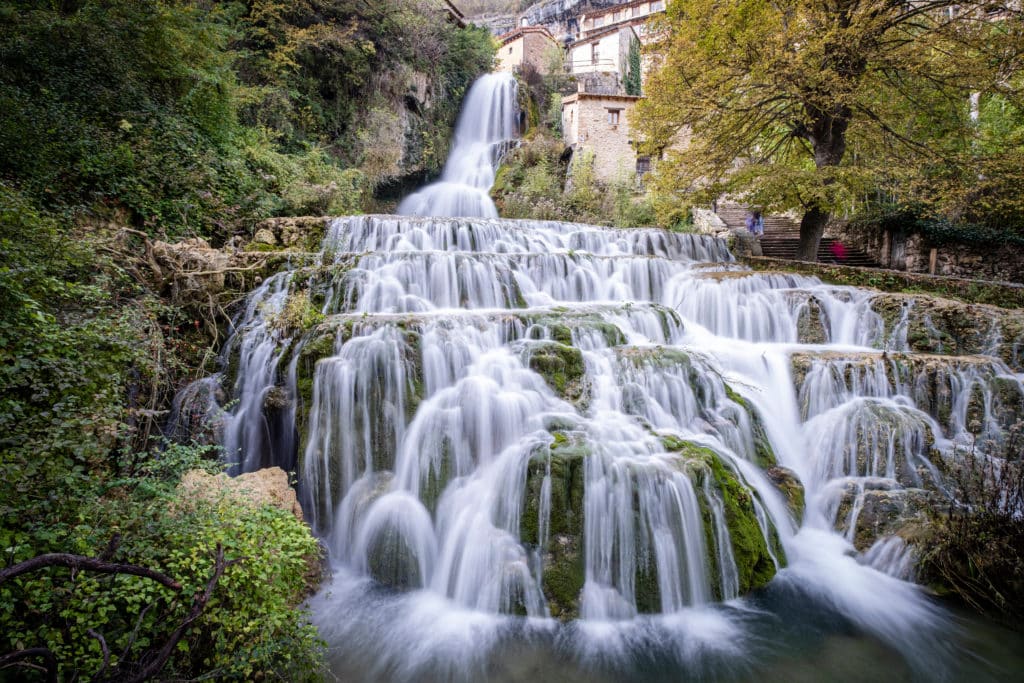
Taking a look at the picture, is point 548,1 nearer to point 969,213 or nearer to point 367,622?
point 969,213

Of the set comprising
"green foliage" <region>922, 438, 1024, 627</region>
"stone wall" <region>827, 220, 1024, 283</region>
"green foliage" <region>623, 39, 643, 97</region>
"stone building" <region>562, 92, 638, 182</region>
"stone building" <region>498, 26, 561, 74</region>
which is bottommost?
"green foliage" <region>922, 438, 1024, 627</region>

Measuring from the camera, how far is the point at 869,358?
22.6 ft

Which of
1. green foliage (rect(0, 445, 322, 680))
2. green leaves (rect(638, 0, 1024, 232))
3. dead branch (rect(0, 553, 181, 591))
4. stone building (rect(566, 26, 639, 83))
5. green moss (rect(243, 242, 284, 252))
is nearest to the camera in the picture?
dead branch (rect(0, 553, 181, 591))

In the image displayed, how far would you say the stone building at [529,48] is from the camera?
29.9m

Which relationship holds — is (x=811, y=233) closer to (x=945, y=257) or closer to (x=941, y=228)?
(x=941, y=228)

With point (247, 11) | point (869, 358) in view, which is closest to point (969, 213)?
point (869, 358)

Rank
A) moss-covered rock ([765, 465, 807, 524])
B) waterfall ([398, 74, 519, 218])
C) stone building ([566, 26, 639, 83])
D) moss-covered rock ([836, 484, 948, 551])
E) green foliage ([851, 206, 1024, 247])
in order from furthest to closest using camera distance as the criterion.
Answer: stone building ([566, 26, 639, 83]) < waterfall ([398, 74, 519, 218]) < green foliage ([851, 206, 1024, 247]) < moss-covered rock ([765, 465, 807, 524]) < moss-covered rock ([836, 484, 948, 551])

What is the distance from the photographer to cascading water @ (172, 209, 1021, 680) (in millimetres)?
4352

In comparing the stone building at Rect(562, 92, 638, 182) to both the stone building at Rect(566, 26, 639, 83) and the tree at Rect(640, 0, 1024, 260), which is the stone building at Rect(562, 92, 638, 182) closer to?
the stone building at Rect(566, 26, 639, 83)

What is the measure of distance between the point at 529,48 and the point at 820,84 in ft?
81.4

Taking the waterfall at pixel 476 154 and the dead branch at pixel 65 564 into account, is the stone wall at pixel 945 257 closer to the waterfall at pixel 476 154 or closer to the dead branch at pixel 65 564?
the waterfall at pixel 476 154

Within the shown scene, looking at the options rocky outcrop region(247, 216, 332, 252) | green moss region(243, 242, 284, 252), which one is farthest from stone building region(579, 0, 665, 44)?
green moss region(243, 242, 284, 252)

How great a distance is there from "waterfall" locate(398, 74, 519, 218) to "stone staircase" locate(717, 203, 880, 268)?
33.8 ft

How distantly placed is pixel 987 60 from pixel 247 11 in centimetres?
1931
